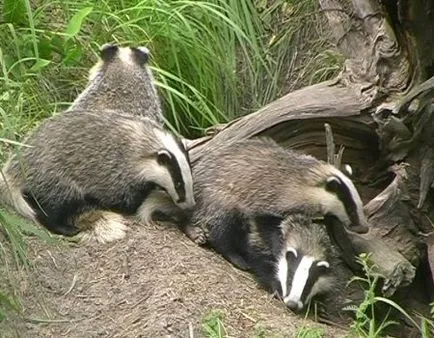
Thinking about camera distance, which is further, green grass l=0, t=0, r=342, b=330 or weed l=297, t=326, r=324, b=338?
green grass l=0, t=0, r=342, b=330

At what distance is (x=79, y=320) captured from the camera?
5.14m

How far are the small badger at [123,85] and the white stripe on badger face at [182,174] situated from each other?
2.61ft

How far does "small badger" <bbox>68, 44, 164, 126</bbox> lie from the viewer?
22.4 feet

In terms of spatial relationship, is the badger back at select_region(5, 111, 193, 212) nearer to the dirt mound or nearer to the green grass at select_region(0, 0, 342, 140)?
the dirt mound

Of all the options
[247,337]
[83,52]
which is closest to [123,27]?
[83,52]

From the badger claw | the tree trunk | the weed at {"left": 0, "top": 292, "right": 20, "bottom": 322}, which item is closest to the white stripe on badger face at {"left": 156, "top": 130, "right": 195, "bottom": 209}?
the badger claw

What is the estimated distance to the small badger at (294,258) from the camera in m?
5.69

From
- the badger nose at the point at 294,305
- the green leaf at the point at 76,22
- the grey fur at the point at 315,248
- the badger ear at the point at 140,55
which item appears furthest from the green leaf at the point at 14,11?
the badger nose at the point at 294,305

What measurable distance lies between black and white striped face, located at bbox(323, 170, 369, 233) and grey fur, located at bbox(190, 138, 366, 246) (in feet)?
0.12

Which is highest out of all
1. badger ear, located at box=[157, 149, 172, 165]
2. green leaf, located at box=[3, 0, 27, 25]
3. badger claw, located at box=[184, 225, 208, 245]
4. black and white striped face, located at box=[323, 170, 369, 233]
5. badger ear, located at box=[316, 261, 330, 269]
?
green leaf, located at box=[3, 0, 27, 25]

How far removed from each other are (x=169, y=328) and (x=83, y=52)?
8.61 feet

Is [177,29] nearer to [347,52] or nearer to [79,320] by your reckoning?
[347,52]

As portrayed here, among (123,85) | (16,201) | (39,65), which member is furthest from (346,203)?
(39,65)

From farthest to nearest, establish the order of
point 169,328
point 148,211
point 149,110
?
point 149,110, point 148,211, point 169,328
